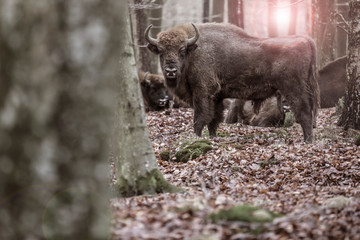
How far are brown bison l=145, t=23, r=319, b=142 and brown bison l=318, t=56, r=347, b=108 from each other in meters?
4.89

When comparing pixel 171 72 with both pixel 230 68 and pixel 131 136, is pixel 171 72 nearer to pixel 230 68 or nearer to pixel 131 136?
pixel 230 68

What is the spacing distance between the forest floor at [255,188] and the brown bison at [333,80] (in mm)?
2346

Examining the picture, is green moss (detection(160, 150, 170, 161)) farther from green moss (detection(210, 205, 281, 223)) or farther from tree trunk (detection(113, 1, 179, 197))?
green moss (detection(210, 205, 281, 223))

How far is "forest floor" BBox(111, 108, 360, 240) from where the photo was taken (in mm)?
3709

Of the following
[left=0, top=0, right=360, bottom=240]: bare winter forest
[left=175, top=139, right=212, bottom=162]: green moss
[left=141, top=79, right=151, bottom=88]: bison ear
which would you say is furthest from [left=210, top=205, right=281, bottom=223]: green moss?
[left=141, top=79, right=151, bottom=88]: bison ear

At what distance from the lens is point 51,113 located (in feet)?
8.72

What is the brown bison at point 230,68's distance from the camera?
36.8 ft

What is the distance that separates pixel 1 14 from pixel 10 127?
28.3 inches

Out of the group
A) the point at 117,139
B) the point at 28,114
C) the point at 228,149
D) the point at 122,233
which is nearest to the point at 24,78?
the point at 28,114

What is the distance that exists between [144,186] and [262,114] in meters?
9.47

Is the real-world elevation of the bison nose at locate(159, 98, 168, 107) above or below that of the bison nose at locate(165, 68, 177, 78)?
below

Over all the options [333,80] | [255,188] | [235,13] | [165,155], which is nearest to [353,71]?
[165,155]

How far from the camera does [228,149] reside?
9227 mm

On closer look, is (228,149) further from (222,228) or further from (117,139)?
(222,228)
